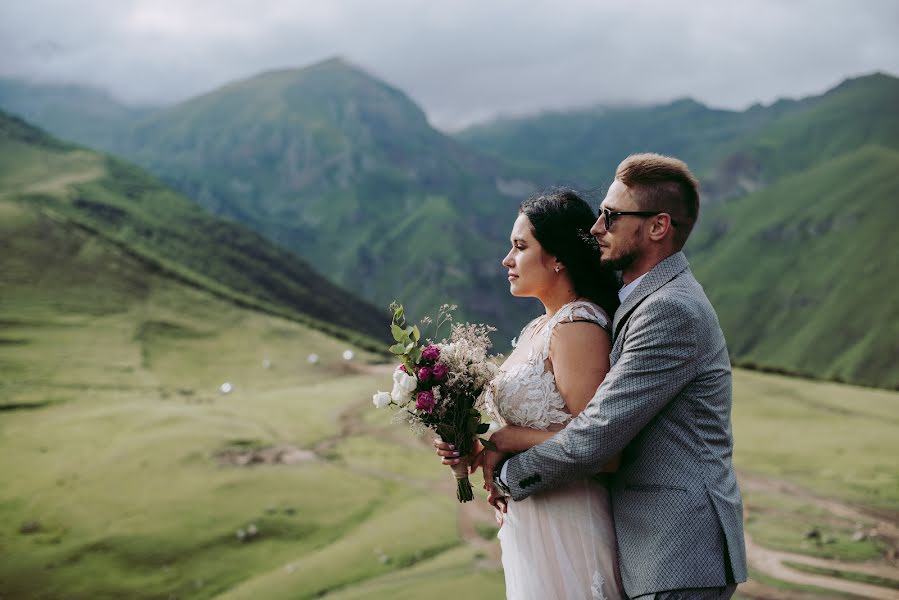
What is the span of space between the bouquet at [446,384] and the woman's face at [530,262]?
55 cm

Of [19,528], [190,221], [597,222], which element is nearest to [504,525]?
[597,222]

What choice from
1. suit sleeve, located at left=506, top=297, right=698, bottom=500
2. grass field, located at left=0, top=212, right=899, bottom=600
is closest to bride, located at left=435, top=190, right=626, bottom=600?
suit sleeve, located at left=506, top=297, right=698, bottom=500

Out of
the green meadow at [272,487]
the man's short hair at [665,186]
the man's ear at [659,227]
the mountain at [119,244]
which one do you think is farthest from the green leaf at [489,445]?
the mountain at [119,244]

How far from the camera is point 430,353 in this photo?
17.6ft

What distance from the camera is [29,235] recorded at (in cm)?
7331

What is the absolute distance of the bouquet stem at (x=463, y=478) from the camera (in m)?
5.54

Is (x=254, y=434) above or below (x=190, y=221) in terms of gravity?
below

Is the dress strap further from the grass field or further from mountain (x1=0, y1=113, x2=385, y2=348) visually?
mountain (x1=0, y1=113, x2=385, y2=348)

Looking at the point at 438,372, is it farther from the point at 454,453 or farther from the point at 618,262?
the point at 618,262

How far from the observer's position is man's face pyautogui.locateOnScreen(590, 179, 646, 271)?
493 cm

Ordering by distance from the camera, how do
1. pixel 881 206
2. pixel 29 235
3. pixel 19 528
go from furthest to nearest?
pixel 881 206, pixel 29 235, pixel 19 528

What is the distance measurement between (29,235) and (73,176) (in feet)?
196

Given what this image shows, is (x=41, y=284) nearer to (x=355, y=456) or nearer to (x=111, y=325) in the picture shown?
(x=111, y=325)

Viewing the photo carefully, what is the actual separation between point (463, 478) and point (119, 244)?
284 feet
